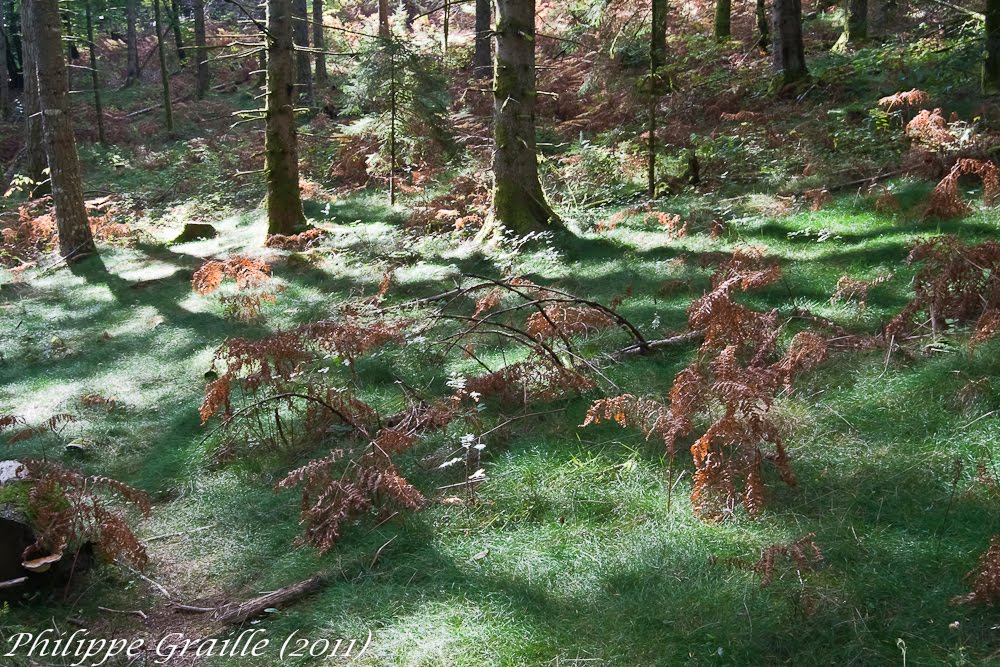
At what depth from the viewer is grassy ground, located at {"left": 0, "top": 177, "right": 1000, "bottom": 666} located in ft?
11.0

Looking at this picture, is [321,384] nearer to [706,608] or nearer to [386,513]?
[386,513]

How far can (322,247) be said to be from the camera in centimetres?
1270

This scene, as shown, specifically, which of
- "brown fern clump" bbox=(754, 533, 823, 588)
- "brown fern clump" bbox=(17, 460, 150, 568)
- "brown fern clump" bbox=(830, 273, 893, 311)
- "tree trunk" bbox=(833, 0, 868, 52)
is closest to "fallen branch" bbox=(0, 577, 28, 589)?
"brown fern clump" bbox=(17, 460, 150, 568)

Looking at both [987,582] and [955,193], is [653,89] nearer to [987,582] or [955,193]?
[955,193]

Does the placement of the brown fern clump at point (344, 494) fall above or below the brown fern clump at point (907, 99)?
below

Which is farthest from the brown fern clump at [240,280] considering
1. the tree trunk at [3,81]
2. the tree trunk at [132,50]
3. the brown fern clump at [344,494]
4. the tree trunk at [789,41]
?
the tree trunk at [132,50]

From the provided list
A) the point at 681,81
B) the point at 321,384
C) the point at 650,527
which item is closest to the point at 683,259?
the point at 321,384

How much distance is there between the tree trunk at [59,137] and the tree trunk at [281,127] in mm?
3645

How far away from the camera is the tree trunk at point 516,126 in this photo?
10445 millimetres

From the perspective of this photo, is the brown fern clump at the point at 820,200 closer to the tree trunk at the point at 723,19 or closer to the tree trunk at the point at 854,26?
the tree trunk at the point at 854,26

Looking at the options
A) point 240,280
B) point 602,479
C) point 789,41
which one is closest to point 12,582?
point 602,479

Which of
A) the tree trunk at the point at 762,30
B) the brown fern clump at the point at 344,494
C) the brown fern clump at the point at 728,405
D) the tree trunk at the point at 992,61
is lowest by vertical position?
the brown fern clump at the point at 344,494

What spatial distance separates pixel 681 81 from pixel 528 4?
9071 millimetres

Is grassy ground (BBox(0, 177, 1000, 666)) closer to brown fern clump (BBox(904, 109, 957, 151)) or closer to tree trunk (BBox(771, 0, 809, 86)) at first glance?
brown fern clump (BBox(904, 109, 957, 151))
